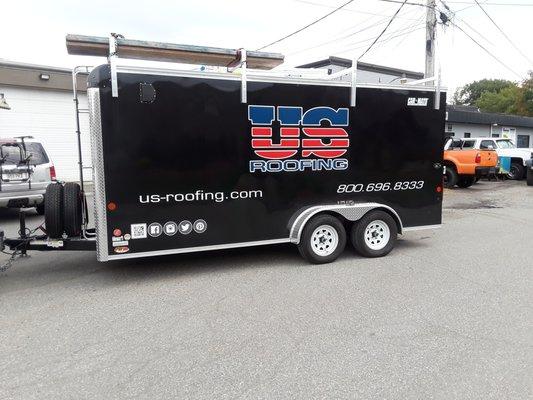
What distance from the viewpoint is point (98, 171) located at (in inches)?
217

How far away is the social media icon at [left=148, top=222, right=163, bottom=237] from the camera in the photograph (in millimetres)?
5816

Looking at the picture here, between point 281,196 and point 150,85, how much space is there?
89.9 inches

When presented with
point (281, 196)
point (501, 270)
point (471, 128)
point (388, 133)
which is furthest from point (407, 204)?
point (471, 128)

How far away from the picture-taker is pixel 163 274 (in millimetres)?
6301

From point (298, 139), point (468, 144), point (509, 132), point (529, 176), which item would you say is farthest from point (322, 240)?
point (509, 132)

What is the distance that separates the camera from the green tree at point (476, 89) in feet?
299

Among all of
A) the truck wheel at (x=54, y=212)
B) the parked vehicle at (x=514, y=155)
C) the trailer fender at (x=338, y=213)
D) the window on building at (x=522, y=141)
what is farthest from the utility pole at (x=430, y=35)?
the window on building at (x=522, y=141)

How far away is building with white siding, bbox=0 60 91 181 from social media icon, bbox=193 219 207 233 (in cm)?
1243

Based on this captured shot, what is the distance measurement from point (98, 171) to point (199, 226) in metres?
1.44

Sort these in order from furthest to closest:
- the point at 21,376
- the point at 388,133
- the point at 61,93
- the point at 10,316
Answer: the point at 61,93 < the point at 388,133 < the point at 10,316 < the point at 21,376

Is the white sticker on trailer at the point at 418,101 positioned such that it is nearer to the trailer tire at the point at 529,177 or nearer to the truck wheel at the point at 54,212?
the truck wheel at the point at 54,212

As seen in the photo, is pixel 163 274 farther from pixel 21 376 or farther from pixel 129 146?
pixel 21 376

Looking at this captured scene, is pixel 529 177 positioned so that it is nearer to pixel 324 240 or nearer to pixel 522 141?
pixel 324 240

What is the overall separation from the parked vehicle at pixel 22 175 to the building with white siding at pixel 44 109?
274 inches
